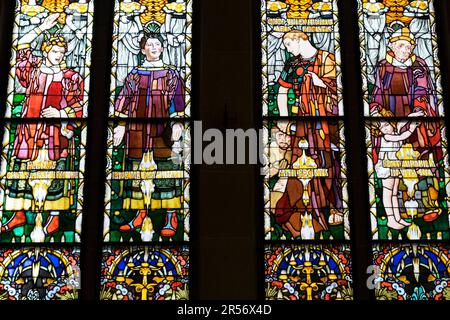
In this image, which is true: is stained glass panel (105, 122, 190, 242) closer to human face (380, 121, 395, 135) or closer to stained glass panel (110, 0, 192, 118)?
stained glass panel (110, 0, 192, 118)

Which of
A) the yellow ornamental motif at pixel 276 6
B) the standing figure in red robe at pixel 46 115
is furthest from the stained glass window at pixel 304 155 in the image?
the standing figure in red robe at pixel 46 115

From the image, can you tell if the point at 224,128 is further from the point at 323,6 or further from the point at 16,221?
the point at 16,221

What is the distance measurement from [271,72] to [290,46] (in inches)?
13.1

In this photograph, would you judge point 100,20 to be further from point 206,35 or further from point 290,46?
point 290,46

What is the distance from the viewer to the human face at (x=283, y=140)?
7.88 metres

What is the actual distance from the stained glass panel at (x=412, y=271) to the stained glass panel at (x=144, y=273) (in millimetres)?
1618

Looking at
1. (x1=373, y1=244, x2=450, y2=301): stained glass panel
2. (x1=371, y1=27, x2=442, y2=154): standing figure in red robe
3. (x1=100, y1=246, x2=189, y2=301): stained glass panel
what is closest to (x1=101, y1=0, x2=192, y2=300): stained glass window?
(x1=100, y1=246, x2=189, y2=301): stained glass panel

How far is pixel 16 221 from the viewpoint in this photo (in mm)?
7594

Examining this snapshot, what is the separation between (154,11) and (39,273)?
2.67 m

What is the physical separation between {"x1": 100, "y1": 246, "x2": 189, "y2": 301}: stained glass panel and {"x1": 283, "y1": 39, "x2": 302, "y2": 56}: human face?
2107mm

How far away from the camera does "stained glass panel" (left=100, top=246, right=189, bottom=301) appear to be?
24.0 feet

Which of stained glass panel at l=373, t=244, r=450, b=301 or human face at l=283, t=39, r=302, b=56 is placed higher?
human face at l=283, t=39, r=302, b=56

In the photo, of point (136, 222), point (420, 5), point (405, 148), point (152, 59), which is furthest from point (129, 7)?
point (405, 148)
